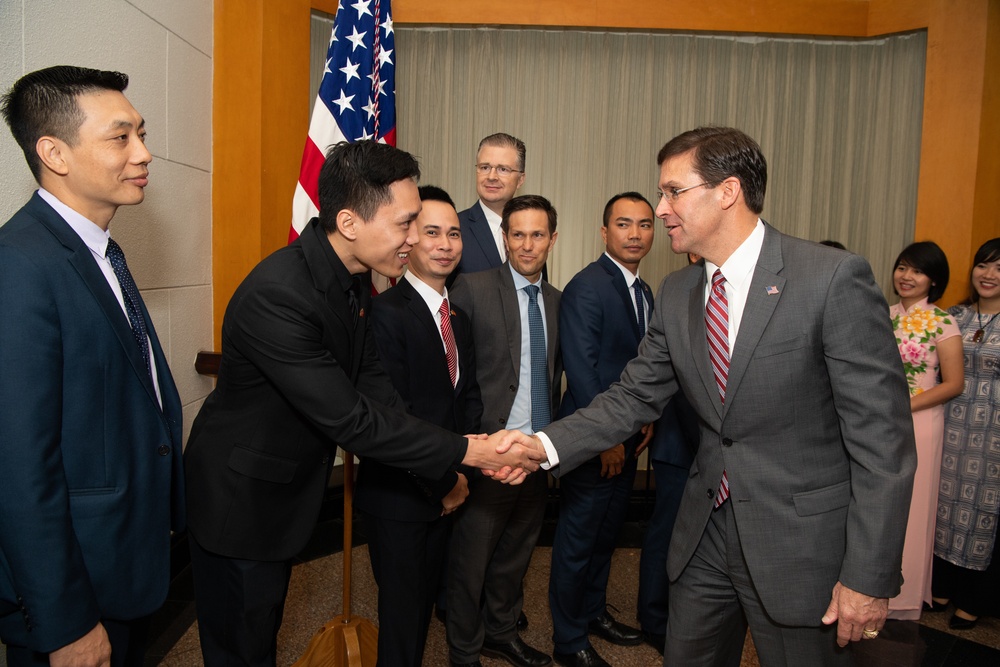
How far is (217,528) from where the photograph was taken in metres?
1.68

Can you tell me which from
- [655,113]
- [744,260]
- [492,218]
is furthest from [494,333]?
[655,113]

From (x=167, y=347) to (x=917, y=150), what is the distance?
481 centimetres

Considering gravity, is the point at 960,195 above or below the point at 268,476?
above

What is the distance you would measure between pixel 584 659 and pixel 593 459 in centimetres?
75

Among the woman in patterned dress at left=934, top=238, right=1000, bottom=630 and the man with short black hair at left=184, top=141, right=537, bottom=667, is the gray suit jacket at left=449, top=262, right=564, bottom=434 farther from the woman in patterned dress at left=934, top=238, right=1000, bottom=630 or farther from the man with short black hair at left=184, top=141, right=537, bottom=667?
the woman in patterned dress at left=934, top=238, right=1000, bottom=630

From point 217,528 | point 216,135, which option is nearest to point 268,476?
point 217,528

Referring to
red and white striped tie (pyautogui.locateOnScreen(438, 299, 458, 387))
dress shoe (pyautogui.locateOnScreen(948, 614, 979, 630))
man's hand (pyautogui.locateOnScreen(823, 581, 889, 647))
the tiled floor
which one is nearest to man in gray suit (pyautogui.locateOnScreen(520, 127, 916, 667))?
man's hand (pyautogui.locateOnScreen(823, 581, 889, 647))

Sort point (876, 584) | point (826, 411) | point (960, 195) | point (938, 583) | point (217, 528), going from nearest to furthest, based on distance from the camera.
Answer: point (876, 584) < point (826, 411) < point (217, 528) < point (938, 583) < point (960, 195)

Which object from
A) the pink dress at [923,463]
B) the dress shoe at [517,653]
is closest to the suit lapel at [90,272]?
the dress shoe at [517,653]

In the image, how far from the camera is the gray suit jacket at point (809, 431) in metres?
1.46

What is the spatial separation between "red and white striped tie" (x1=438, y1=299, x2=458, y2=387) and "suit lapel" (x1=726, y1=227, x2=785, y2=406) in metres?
0.99

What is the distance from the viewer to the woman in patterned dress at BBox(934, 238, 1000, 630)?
314 centimetres

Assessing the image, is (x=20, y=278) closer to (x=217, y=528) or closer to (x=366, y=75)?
(x=217, y=528)

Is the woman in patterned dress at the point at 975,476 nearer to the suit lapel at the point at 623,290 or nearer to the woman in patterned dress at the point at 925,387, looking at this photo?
the woman in patterned dress at the point at 925,387
